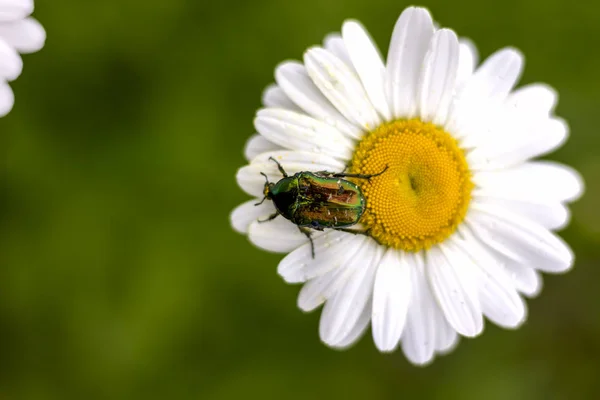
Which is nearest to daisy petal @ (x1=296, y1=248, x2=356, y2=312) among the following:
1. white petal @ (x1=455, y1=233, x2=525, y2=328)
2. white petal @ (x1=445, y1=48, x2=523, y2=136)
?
white petal @ (x1=455, y1=233, x2=525, y2=328)

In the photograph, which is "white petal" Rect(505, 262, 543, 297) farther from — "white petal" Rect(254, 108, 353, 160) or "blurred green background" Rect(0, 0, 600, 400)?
"blurred green background" Rect(0, 0, 600, 400)

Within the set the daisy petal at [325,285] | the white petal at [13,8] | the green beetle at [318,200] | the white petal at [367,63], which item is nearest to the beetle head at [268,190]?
the green beetle at [318,200]

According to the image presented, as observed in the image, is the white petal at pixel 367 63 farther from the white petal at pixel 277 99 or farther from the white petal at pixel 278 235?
the white petal at pixel 278 235

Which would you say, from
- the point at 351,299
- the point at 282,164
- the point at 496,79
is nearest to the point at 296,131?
the point at 282,164

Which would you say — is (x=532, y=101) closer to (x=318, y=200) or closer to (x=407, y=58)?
(x=407, y=58)

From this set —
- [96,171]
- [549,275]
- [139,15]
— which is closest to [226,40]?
[139,15]
